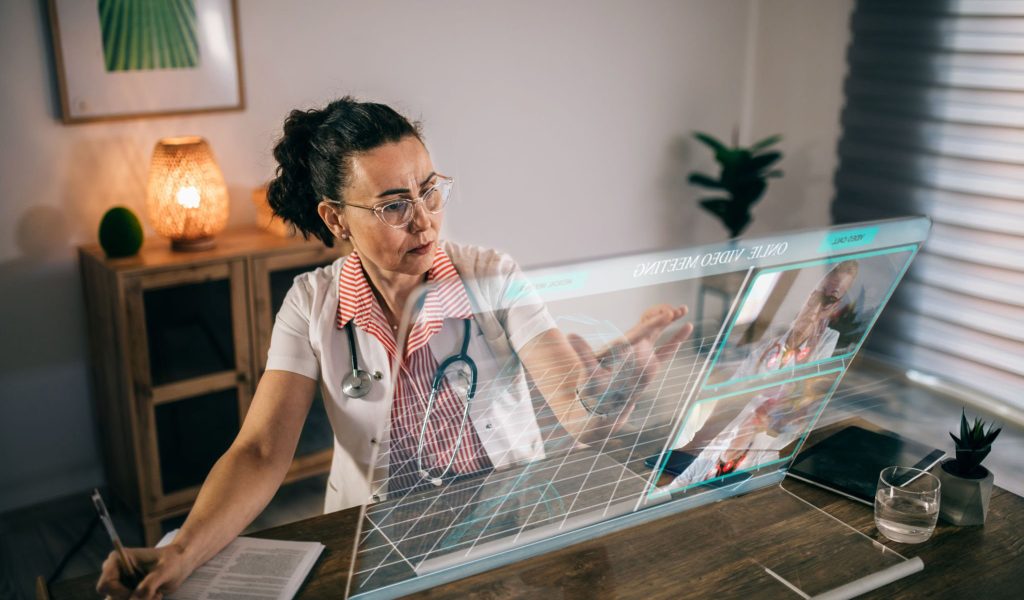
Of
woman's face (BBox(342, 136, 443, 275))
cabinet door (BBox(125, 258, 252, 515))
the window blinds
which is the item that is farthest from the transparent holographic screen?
the window blinds

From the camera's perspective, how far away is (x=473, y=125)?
13.0 ft

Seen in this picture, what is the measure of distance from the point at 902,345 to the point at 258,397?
350 centimetres

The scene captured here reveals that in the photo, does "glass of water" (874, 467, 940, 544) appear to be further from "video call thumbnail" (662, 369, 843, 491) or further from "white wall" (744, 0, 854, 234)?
"white wall" (744, 0, 854, 234)

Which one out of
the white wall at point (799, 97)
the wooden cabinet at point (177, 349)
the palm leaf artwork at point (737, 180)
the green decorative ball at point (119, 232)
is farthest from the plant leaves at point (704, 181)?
the green decorative ball at point (119, 232)

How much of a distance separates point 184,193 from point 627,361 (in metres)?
2.20

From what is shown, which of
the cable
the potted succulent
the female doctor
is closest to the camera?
the female doctor

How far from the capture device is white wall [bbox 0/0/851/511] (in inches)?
122

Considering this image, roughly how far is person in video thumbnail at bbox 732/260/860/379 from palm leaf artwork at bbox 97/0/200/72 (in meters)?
2.58

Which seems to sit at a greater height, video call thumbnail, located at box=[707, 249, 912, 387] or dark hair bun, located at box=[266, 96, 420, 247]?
dark hair bun, located at box=[266, 96, 420, 247]

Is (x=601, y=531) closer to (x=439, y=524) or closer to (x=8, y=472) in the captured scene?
(x=439, y=524)

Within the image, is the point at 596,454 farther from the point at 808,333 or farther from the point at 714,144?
the point at 714,144

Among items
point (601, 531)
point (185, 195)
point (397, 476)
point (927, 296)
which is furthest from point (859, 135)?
point (397, 476)

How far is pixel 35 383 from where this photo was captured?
3.21 metres

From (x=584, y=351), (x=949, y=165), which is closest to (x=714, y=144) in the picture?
(x=949, y=165)
